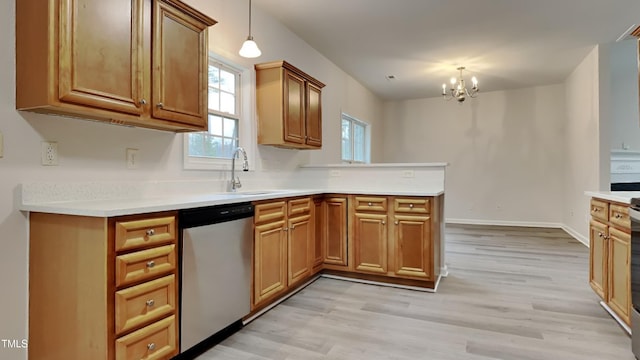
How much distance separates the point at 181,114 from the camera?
223 cm

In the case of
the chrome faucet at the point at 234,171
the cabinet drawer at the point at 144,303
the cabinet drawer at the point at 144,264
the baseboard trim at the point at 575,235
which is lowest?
the baseboard trim at the point at 575,235

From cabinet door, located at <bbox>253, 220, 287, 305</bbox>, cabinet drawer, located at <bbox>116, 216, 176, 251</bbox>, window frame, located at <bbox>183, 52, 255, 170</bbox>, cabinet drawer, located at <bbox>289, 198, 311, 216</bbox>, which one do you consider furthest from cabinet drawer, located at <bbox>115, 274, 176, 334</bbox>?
window frame, located at <bbox>183, 52, 255, 170</bbox>

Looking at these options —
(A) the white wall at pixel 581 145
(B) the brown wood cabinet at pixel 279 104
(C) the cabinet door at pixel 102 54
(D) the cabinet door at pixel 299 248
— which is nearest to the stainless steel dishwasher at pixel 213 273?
(D) the cabinet door at pixel 299 248

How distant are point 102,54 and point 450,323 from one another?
270cm

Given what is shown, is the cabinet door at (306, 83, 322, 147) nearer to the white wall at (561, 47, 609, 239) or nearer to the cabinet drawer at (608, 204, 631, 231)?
the cabinet drawer at (608, 204, 631, 231)

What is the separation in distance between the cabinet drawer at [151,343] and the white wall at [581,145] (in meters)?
5.35

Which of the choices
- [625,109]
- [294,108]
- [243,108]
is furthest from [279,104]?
[625,109]

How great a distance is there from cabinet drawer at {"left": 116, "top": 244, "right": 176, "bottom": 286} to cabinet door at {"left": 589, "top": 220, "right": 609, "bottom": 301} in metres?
2.92

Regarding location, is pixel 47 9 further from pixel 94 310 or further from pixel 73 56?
pixel 94 310

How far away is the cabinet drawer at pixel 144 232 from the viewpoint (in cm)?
157

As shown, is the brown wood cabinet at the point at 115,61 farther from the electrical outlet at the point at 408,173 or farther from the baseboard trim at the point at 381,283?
the electrical outlet at the point at 408,173

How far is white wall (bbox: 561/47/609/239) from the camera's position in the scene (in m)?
4.82

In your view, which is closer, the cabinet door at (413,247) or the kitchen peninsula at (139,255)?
the kitchen peninsula at (139,255)

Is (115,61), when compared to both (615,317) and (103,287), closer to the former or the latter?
(103,287)
